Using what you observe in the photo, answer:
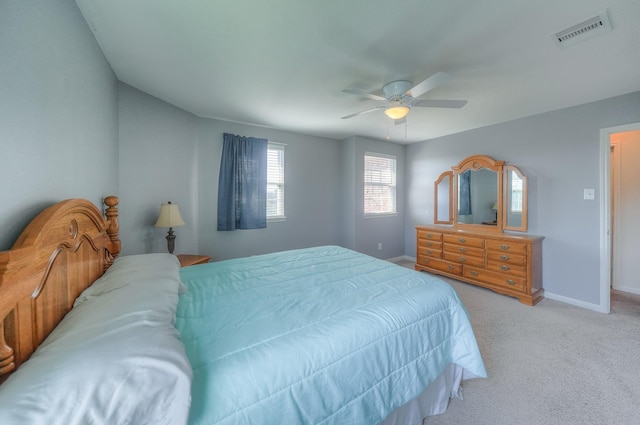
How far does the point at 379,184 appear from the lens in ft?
15.7

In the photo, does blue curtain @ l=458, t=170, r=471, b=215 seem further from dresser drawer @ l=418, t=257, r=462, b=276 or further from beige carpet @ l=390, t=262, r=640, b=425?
beige carpet @ l=390, t=262, r=640, b=425

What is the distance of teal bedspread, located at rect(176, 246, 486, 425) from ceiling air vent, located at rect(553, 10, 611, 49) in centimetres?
193

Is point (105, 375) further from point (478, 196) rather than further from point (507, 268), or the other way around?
point (478, 196)

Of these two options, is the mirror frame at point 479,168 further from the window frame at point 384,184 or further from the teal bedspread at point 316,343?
the teal bedspread at point 316,343

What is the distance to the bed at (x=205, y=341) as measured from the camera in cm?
64

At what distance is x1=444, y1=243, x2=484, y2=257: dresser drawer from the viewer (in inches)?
137

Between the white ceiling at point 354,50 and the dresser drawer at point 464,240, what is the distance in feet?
5.90

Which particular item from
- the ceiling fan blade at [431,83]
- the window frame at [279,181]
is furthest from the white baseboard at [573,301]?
the window frame at [279,181]

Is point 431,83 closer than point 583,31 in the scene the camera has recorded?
No

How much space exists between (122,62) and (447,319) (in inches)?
126

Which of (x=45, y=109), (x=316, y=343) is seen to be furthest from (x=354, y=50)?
(x=316, y=343)

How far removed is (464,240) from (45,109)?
4374 millimetres

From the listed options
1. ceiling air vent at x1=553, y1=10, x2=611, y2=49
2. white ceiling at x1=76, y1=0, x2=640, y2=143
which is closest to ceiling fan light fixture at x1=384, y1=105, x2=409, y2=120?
white ceiling at x1=76, y1=0, x2=640, y2=143

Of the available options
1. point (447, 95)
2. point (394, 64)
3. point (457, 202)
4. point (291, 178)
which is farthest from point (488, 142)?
point (291, 178)
